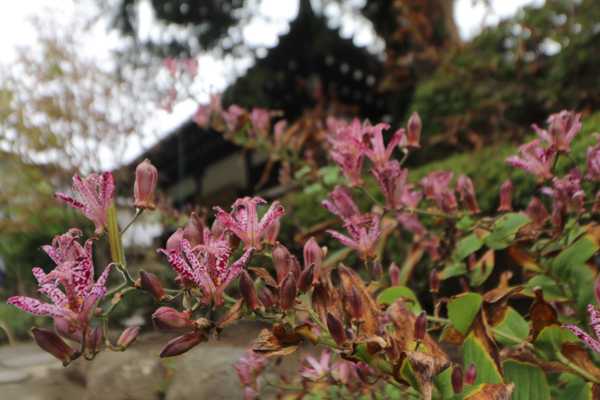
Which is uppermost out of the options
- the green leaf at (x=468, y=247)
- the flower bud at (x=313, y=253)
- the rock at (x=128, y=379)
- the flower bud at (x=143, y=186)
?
the flower bud at (x=143, y=186)

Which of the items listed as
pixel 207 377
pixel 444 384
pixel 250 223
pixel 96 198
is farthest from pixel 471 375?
pixel 207 377

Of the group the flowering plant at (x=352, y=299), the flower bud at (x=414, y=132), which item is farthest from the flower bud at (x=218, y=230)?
the flower bud at (x=414, y=132)

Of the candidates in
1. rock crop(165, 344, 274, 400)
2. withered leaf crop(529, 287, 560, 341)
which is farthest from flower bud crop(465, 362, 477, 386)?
rock crop(165, 344, 274, 400)

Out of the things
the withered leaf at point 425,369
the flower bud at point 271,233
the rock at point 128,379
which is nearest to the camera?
the withered leaf at point 425,369

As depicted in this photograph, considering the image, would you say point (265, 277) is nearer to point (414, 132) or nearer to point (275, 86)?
point (414, 132)

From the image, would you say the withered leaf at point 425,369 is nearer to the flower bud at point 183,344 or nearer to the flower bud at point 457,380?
the flower bud at point 457,380

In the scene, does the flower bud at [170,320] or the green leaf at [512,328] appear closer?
the flower bud at [170,320]

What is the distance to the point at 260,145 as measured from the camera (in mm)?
2008

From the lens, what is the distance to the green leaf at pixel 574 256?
0.79 m

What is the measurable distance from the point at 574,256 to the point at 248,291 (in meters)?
0.67

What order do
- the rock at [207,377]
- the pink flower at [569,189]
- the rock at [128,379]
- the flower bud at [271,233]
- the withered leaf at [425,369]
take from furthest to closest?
the rock at [128,379] < the rock at [207,377] < the pink flower at [569,189] < the flower bud at [271,233] < the withered leaf at [425,369]

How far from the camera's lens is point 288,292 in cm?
57

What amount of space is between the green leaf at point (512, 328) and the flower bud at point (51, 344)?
0.71m

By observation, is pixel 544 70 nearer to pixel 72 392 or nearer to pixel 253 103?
pixel 253 103
